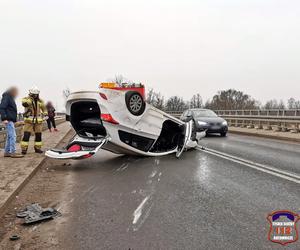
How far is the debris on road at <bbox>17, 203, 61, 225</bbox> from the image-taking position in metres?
4.25

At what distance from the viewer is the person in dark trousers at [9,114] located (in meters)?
8.66

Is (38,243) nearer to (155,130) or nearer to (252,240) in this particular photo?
(252,240)

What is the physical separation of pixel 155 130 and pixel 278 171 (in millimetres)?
3310

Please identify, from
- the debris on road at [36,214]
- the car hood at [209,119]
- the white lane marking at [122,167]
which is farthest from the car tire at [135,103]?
the car hood at [209,119]

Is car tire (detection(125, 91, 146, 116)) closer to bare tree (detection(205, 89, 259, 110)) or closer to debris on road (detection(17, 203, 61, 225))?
debris on road (detection(17, 203, 61, 225))

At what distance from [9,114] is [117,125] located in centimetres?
307

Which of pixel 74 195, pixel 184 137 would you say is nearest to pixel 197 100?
pixel 184 137

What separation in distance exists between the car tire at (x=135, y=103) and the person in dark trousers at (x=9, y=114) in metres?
3.19

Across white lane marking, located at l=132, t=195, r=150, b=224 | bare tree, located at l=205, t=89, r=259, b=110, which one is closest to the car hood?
white lane marking, located at l=132, t=195, r=150, b=224

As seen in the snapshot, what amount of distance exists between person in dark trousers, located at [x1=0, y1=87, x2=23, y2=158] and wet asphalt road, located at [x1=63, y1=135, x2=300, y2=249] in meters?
2.19

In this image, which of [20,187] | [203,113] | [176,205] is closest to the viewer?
[176,205]

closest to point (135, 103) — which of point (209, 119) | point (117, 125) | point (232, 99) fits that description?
point (117, 125)

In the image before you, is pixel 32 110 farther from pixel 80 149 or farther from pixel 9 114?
pixel 80 149

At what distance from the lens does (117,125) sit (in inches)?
312
